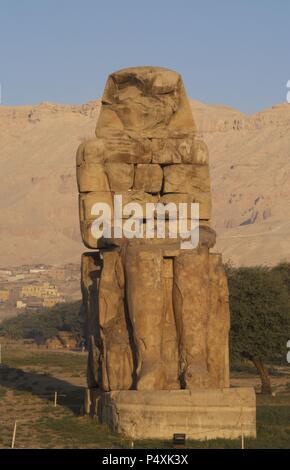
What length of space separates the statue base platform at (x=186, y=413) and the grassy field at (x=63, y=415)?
22 cm

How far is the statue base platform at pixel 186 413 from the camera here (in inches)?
520

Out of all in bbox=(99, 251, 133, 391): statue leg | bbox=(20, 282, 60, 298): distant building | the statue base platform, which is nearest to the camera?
the statue base platform

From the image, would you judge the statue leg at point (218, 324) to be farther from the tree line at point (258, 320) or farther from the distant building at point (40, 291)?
the distant building at point (40, 291)

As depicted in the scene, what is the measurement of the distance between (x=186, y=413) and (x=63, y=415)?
3.41m

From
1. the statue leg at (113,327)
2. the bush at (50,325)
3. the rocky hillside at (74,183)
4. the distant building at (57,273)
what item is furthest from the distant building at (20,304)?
the statue leg at (113,327)

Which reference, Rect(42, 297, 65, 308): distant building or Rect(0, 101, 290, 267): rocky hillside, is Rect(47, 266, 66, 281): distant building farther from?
Rect(0, 101, 290, 267): rocky hillside

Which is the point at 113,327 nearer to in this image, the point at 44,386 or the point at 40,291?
the point at 44,386

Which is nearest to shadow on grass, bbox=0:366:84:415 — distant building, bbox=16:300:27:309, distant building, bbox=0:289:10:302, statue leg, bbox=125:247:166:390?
statue leg, bbox=125:247:166:390

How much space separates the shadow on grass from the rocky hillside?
66710 millimetres

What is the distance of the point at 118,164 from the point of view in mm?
15812

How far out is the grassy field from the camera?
13.1m

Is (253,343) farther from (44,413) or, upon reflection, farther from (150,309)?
(150,309)
